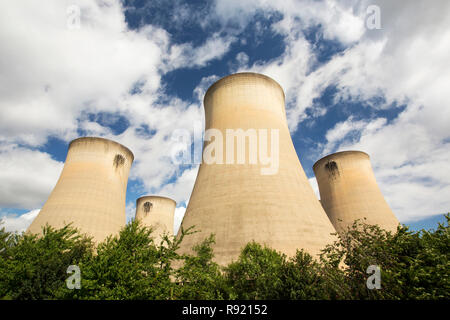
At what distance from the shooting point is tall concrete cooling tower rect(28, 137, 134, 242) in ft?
47.1

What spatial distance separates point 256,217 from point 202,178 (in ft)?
11.3

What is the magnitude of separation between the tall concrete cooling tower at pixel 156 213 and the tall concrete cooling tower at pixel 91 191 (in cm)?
1179

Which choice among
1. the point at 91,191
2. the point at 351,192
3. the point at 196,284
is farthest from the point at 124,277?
the point at 351,192

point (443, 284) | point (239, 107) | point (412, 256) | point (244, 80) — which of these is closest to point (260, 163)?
point (239, 107)

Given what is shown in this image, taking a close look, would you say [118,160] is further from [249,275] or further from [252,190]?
[249,275]

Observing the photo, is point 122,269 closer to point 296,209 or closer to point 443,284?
point 443,284

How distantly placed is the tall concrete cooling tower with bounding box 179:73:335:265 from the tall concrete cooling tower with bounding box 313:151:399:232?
10100mm

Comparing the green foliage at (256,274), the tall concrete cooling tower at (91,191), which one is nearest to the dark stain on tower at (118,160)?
the tall concrete cooling tower at (91,191)

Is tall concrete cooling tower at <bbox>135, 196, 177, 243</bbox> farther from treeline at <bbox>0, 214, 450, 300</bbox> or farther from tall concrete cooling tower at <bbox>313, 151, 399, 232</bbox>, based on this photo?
treeline at <bbox>0, 214, 450, 300</bbox>

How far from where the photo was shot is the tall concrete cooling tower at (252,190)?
8.70 meters

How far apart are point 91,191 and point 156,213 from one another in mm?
15019

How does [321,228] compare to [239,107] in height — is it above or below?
below

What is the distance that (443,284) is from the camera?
13.8 ft

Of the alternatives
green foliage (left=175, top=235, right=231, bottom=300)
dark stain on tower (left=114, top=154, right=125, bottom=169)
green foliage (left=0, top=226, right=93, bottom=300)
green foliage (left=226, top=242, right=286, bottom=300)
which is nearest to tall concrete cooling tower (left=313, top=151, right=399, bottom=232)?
green foliage (left=226, top=242, right=286, bottom=300)
